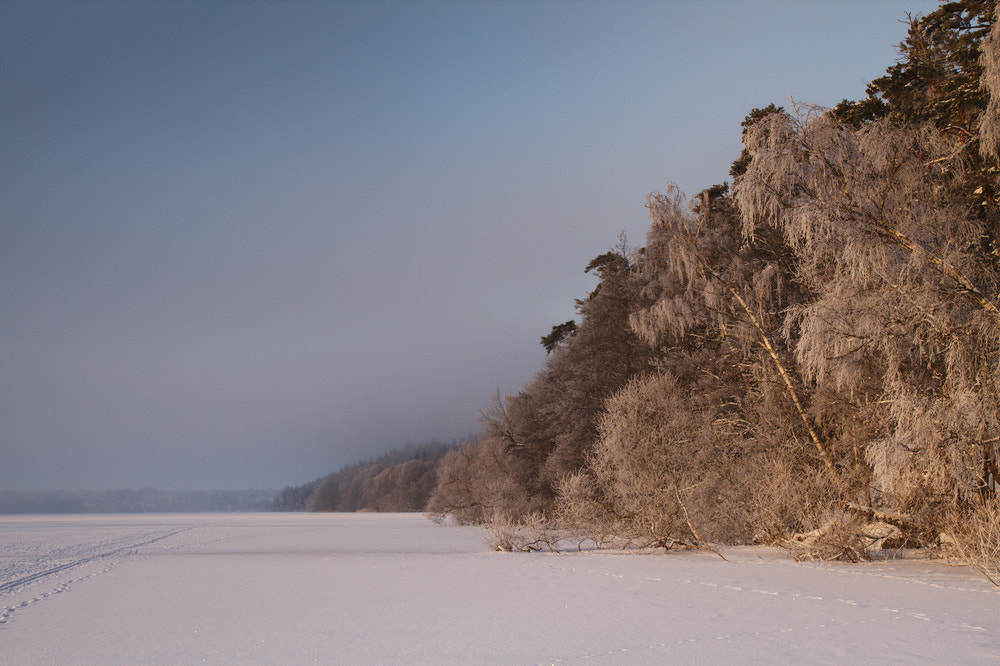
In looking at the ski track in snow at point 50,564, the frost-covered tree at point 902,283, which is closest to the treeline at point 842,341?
the frost-covered tree at point 902,283

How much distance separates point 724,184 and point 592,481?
38.8 ft

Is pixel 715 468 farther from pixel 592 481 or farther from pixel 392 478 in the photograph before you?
pixel 392 478

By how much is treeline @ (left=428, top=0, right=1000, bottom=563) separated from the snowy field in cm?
172

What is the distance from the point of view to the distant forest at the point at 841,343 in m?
11.4

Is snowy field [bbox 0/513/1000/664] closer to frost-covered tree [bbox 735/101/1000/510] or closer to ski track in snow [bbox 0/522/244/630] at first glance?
ski track in snow [bbox 0/522/244/630]

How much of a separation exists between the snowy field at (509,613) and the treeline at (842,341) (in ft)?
5.65

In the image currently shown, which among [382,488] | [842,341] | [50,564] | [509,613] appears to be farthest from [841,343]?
[382,488]

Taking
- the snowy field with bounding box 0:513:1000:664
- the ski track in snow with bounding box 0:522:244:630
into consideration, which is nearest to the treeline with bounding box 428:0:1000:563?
the snowy field with bounding box 0:513:1000:664

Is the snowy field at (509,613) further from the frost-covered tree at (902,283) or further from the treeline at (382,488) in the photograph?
the treeline at (382,488)

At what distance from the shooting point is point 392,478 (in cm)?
9488

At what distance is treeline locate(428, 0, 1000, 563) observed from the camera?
11438 millimetres

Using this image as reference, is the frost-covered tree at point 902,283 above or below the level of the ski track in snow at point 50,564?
above

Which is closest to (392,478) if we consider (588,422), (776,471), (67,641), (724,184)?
(588,422)

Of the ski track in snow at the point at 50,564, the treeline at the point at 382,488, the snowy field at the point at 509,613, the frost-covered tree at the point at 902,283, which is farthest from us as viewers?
the treeline at the point at 382,488
